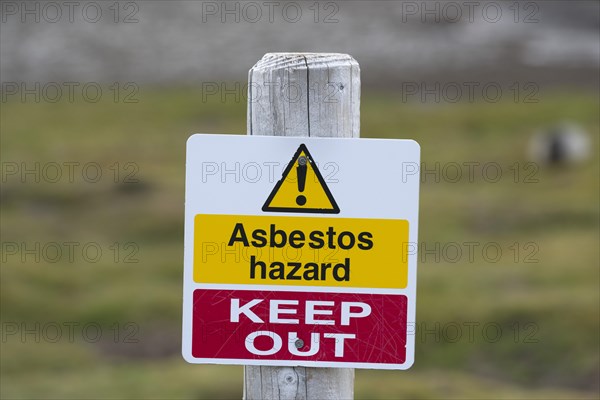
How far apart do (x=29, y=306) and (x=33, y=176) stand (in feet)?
38.5

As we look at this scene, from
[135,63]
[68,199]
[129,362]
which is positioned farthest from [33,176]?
[135,63]

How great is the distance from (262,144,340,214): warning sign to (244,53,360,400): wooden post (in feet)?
0.34

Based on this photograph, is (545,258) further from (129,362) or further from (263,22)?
(263,22)

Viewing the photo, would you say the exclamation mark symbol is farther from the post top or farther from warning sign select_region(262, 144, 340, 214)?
the post top

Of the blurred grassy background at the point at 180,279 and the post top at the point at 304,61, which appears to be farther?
the blurred grassy background at the point at 180,279

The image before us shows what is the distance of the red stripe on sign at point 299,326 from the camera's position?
10.1 feet

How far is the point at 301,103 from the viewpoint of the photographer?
299 cm

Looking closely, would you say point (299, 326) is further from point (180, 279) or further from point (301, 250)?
point (180, 279)

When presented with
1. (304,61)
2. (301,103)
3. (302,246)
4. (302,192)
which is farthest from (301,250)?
(304,61)

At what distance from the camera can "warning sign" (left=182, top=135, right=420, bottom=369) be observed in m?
3.06

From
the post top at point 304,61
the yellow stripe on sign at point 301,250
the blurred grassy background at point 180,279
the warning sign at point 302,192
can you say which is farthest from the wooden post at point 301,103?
the blurred grassy background at point 180,279

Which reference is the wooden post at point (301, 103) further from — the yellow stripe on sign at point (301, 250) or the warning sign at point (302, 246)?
the yellow stripe on sign at point (301, 250)

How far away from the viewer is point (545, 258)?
823 inches

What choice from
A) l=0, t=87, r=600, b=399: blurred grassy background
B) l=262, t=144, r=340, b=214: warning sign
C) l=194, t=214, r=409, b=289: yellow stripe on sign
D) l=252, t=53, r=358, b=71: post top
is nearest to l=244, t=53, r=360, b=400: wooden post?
l=252, t=53, r=358, b=71: post top
